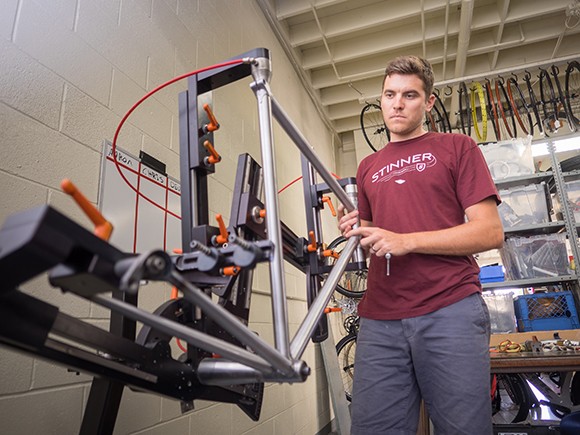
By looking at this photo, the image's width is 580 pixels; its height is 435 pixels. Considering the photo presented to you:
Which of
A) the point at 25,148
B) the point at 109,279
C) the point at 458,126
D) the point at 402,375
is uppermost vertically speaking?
the point at 458,126

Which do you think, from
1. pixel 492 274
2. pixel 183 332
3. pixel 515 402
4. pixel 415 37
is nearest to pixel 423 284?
pixel 183 332

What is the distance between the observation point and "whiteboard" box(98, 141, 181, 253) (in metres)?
1.28

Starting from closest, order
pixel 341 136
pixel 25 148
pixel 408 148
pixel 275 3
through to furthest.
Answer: pixel 25 148 → pixel 408 148 → pixel 275 3 → pixel 341 136

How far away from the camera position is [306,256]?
1.14 metres

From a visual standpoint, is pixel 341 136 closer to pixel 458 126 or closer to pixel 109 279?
pixel 458 126

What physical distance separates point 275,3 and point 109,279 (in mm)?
3309

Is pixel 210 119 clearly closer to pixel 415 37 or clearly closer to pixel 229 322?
pixel 229 322

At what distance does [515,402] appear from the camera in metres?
2.43

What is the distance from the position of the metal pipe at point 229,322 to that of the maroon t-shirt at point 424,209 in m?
0.59

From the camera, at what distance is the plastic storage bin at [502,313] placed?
8.96 feet

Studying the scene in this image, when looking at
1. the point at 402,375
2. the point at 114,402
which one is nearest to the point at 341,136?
the point at 402,375

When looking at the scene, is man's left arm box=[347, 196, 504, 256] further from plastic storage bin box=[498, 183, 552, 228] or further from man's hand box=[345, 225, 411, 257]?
plastic storage bin box=[498, 183, 552, 228]

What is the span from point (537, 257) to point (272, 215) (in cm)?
274

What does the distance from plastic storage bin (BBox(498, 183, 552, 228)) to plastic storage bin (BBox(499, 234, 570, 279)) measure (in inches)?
5.0
